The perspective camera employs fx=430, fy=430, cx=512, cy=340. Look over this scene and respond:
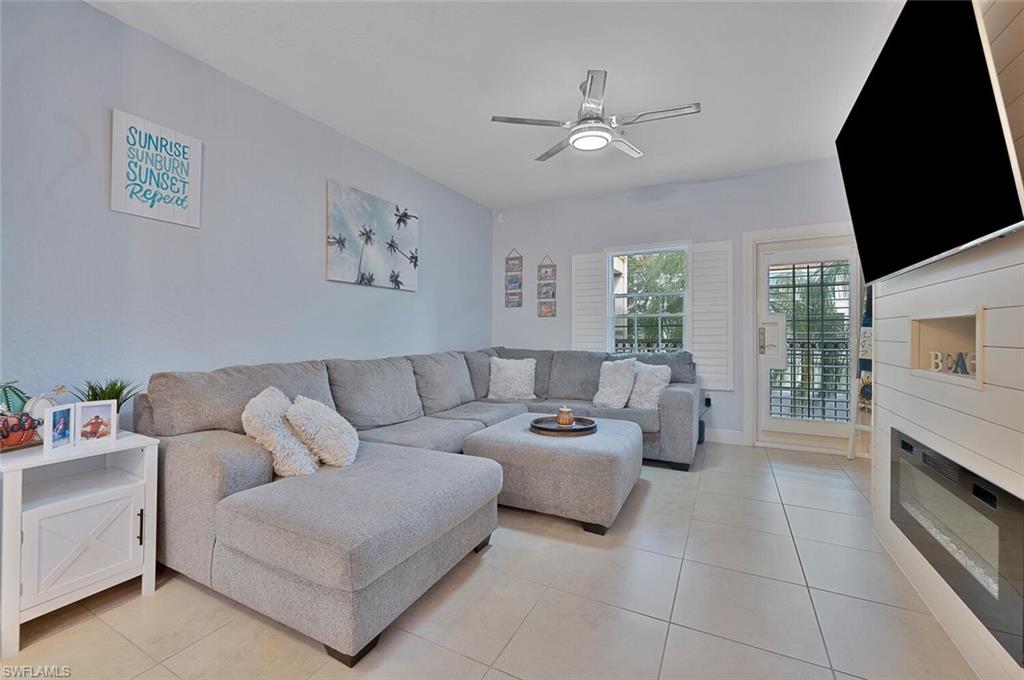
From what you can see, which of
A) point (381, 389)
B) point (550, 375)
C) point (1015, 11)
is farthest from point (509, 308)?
point (1015, 11)

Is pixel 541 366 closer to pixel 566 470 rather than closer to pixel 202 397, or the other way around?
pixel 566 470

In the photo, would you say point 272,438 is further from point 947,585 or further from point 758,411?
point 758,411

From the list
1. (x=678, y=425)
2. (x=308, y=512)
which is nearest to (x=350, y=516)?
(x=308, y=512)

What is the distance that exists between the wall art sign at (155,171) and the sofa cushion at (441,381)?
1.78 metres

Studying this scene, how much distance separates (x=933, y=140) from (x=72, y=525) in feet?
10.5

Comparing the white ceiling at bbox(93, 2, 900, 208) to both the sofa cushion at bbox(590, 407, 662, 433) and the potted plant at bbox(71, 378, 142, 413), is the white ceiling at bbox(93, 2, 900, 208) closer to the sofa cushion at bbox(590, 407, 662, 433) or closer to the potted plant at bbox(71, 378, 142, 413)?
the potted plant at bbox(71, 378, 142, 413)

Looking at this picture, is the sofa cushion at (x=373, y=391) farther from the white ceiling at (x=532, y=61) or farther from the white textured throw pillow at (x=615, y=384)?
the white ceiling at (x=532, y=61)

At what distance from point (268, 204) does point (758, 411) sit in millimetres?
4324

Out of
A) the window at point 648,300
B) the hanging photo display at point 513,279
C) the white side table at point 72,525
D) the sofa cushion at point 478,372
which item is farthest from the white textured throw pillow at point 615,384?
the white side table at point 72,525

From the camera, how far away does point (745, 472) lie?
3.28 meters

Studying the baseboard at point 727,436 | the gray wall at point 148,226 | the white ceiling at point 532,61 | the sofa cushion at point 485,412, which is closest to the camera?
the gray wall at point 148,226

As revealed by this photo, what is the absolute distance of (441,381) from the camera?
3592 mm

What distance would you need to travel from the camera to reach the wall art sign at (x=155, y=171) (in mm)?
2023

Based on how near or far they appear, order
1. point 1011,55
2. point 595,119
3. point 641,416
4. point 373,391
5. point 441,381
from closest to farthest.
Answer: point 1011,55 < point 595,119 < point 373,391 < point 641,416 < point 441,381
